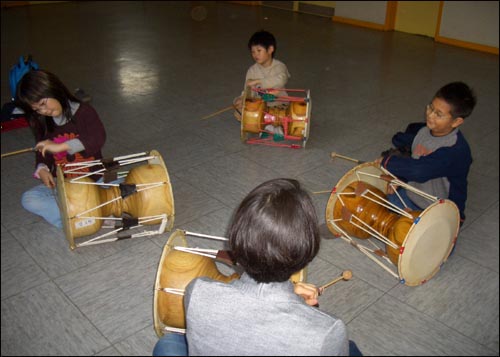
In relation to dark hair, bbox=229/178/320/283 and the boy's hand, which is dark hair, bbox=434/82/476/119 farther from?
the boy's hand

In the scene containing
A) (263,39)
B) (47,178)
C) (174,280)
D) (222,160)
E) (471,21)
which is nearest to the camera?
(174,280)

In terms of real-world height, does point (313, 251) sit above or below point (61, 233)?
above

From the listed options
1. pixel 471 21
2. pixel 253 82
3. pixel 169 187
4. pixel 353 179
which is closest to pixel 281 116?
pixel 253 82

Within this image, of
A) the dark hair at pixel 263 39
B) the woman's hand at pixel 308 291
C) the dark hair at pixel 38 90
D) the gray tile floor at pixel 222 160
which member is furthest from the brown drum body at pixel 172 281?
the dark hair at pixel 263 39

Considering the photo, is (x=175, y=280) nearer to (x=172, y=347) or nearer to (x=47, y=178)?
(x=172, y=347)

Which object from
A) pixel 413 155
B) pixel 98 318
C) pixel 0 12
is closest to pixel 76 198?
pixel 98 318

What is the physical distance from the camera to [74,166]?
263 centimetres

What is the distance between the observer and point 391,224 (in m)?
2.41

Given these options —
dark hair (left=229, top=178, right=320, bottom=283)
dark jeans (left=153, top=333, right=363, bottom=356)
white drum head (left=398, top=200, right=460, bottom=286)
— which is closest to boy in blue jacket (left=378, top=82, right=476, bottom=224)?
white drum head (left=398, top=200, right=460, bottom=286)

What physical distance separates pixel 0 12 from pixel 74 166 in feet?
28.1

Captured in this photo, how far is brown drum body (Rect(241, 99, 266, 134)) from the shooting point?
3582 mm

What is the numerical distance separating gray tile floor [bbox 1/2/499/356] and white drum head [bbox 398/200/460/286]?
0.36 feet

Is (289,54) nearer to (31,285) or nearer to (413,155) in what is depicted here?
(413,155)

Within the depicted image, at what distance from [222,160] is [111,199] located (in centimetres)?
118
